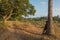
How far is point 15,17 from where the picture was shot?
41312mm

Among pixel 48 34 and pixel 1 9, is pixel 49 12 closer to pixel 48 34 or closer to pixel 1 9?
pixel 48 34

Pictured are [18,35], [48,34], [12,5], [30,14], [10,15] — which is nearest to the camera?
[18,35]

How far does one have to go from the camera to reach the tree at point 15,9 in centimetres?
3617

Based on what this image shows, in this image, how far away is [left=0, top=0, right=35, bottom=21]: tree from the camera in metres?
36.2

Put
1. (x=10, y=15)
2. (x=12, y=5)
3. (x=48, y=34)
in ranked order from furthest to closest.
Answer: (x=10, y=15) → (x=12, y=5) → (x=48, y=34)

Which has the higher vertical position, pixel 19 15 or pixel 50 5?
pixel 50 5

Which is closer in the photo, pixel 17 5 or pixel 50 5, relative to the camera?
pixel 50 5

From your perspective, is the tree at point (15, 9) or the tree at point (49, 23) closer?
the tree at point (49, 23)

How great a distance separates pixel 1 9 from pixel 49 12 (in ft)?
80.9

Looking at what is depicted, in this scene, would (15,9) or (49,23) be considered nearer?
(49,23)

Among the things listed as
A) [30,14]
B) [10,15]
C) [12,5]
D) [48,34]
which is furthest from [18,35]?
[30,14]

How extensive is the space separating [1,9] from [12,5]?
92.3 inches

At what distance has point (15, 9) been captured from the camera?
3894 centimetres

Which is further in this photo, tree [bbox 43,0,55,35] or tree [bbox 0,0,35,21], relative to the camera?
tree [bbox 0,0,35,21]
